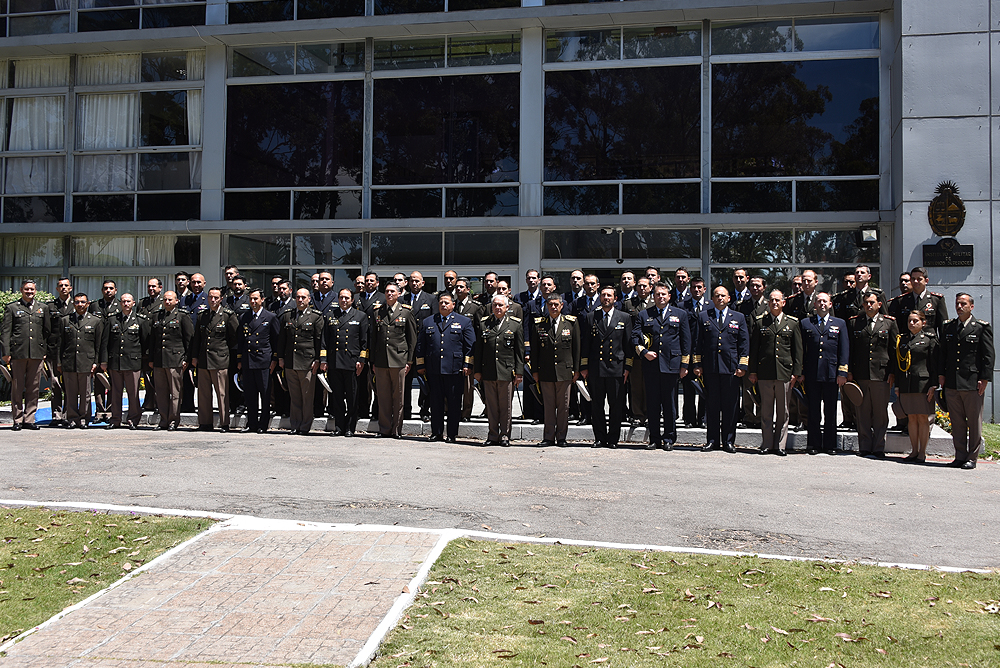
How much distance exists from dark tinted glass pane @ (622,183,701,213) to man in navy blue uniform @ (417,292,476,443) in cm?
792

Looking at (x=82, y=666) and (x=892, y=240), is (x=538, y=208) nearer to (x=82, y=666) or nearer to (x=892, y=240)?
(x=892, y=240)

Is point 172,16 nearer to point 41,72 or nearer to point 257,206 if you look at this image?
point 41,72

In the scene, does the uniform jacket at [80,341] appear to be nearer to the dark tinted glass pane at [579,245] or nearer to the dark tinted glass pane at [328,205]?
the dark tinted glass pane at [328,205]

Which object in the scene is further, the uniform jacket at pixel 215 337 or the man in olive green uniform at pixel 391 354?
the uniform jacket at pixel 215 337

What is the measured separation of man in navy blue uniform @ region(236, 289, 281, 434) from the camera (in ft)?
43.3

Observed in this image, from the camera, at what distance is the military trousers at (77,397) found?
542 inches

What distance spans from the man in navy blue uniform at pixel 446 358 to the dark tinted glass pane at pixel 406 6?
10337 millimetres

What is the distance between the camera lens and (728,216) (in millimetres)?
18703

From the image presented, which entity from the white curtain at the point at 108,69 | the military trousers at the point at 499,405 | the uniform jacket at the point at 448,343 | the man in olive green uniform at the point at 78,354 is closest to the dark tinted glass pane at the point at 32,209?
the white curtain at the point at 108,69

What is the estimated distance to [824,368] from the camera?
456 inches

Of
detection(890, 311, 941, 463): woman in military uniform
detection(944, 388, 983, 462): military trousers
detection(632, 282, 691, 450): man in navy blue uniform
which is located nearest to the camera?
detection(944, 388, 983, 462): military trousers

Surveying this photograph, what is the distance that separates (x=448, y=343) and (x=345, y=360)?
158 centimetres

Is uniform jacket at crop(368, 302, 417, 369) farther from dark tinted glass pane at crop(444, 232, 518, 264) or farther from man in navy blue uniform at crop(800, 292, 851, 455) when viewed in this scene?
dark tinted glass pane at crop(444, 232, 518, 264)

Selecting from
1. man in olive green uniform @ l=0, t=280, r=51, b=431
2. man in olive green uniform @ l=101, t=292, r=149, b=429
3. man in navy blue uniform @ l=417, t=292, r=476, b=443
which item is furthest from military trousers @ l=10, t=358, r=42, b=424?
man in navy blue uniform @ l=417, t=292, r=476, b=443
